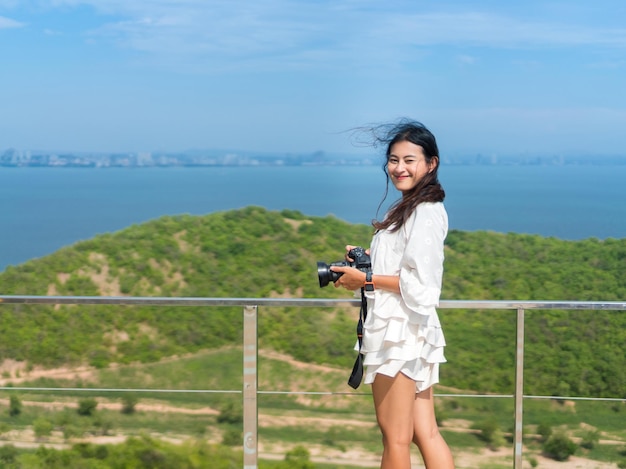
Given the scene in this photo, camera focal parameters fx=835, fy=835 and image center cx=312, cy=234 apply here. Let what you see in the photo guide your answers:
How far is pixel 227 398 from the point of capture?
10.7ft

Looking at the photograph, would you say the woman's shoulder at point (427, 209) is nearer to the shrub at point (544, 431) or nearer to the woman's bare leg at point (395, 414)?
the woman's bare leg at point (395, 414)

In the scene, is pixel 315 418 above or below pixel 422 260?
below

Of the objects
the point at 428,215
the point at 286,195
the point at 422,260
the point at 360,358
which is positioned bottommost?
the point at 360,358

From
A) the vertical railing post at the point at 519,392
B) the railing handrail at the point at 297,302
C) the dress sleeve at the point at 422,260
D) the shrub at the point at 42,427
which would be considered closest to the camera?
the dress sleeve at the point at 422,260

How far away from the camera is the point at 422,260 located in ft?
7.98

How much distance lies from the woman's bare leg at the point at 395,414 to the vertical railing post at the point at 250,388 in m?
0.68

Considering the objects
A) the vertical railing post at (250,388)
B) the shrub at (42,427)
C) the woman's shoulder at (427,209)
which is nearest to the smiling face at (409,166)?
the woman's shoulder at (427,209)

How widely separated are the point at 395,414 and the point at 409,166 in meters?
0.77

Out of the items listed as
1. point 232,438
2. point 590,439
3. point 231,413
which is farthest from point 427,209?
point 590,439

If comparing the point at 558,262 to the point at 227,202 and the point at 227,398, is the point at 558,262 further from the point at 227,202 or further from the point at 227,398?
the point at 227,398

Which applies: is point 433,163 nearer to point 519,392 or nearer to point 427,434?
point 427,434

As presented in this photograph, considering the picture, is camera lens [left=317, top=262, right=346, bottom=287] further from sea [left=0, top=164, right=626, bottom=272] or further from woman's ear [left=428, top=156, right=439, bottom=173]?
sea [left=0, top=164, right=626, bottom=272]

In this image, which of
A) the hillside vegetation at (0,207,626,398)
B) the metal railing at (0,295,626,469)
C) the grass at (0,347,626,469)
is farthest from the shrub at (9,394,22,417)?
the hillside vegetation at (0,207,626,398)

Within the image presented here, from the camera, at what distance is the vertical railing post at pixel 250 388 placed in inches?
123
